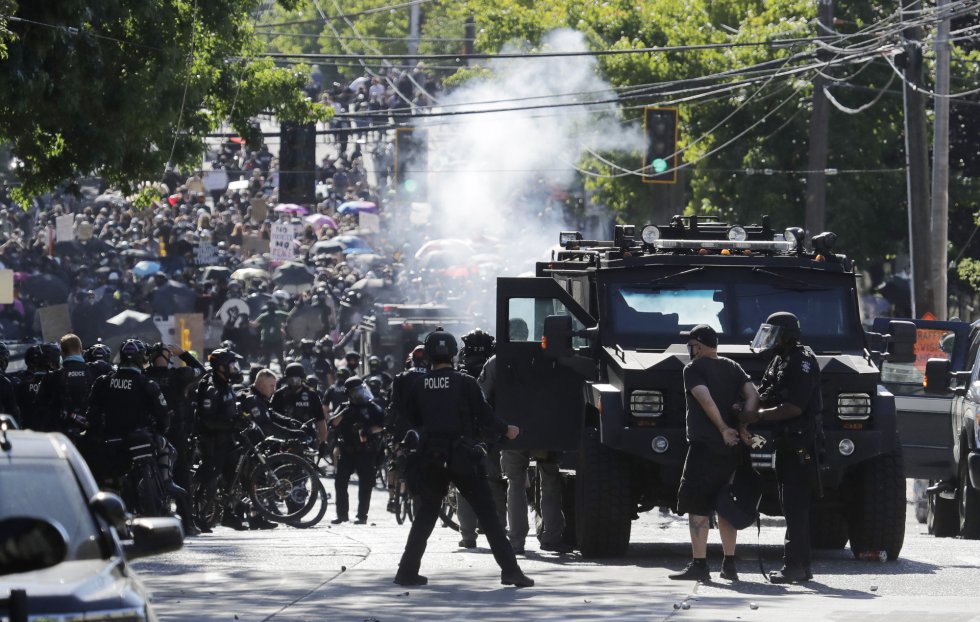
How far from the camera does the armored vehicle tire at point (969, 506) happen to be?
17.5 m

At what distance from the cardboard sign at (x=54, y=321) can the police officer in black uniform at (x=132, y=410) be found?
1021cm

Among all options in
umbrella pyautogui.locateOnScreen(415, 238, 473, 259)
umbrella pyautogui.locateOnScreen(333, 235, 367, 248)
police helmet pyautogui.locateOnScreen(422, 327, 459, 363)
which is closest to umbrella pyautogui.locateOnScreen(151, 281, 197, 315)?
umbrella pyautogui.locateOnScreen(333, 235, 367, 248)

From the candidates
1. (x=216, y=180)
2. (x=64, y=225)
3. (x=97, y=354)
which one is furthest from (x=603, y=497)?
(x=216, y=180)

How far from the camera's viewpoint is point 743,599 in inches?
451

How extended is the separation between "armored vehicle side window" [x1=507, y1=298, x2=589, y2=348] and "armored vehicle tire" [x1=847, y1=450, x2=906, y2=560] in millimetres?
2447

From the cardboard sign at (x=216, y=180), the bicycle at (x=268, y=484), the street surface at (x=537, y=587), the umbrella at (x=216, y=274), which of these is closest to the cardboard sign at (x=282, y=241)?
the umbrella at (x=216, y=274)

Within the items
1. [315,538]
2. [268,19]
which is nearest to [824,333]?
[315,538]

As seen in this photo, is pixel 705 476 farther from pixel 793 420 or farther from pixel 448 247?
pixel 448 247

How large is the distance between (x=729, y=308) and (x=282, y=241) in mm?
27513

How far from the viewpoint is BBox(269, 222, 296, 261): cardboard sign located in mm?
41312

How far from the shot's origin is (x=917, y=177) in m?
28.2

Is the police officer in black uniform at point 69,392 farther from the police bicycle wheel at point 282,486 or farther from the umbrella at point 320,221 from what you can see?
the umbrella at point 320,221

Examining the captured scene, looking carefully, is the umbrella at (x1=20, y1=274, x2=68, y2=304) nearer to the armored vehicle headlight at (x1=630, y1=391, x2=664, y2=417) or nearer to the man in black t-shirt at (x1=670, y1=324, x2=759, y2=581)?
the armored vehicle headlight at (x1=630, y1=391, x2=664, y2=417)

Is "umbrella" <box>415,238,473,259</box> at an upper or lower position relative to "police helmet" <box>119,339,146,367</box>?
upper
